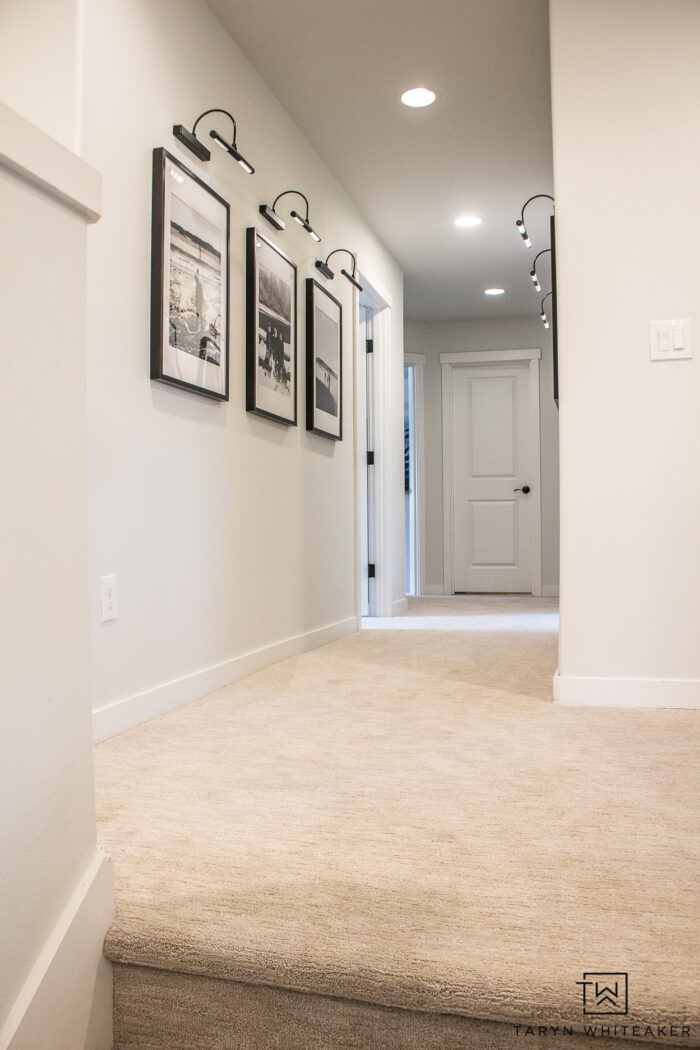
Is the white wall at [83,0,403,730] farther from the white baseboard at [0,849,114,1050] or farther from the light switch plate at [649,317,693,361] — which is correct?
the light switch plate at [649,317,693,361]

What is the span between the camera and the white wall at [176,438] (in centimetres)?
219

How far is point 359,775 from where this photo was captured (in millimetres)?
1743

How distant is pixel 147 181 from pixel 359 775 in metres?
1.76

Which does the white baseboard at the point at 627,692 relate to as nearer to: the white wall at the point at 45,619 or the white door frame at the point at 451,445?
the white wall at the point at 45,619

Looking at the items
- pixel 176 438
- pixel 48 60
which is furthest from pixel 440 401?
pixel 48 60

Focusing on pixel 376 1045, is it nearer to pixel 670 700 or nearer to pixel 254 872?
pixel 254 872

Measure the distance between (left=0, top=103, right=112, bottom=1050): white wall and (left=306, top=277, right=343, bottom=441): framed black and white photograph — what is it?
2.65m

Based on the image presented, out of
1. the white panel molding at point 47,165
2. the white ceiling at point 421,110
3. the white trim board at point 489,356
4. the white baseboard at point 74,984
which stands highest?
the white ceiling at point 421,110

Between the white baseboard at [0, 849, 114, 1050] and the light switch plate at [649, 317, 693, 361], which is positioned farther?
the light switch plate at [649, 317, 693, 361]

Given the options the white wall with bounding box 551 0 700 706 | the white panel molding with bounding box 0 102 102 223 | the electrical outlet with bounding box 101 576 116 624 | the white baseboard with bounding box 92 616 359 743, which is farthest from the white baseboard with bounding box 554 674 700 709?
the white panel molding with bounding box 0 102 102 223

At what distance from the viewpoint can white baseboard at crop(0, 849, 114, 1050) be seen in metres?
0.95

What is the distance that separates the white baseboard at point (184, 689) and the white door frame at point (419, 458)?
3669 millimetres

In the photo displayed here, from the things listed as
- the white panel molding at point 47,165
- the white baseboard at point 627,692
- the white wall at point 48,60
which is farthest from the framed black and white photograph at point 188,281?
the white baseboard at point 627,692

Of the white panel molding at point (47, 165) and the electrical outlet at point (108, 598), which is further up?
the white panel molding at point (47, 165)
